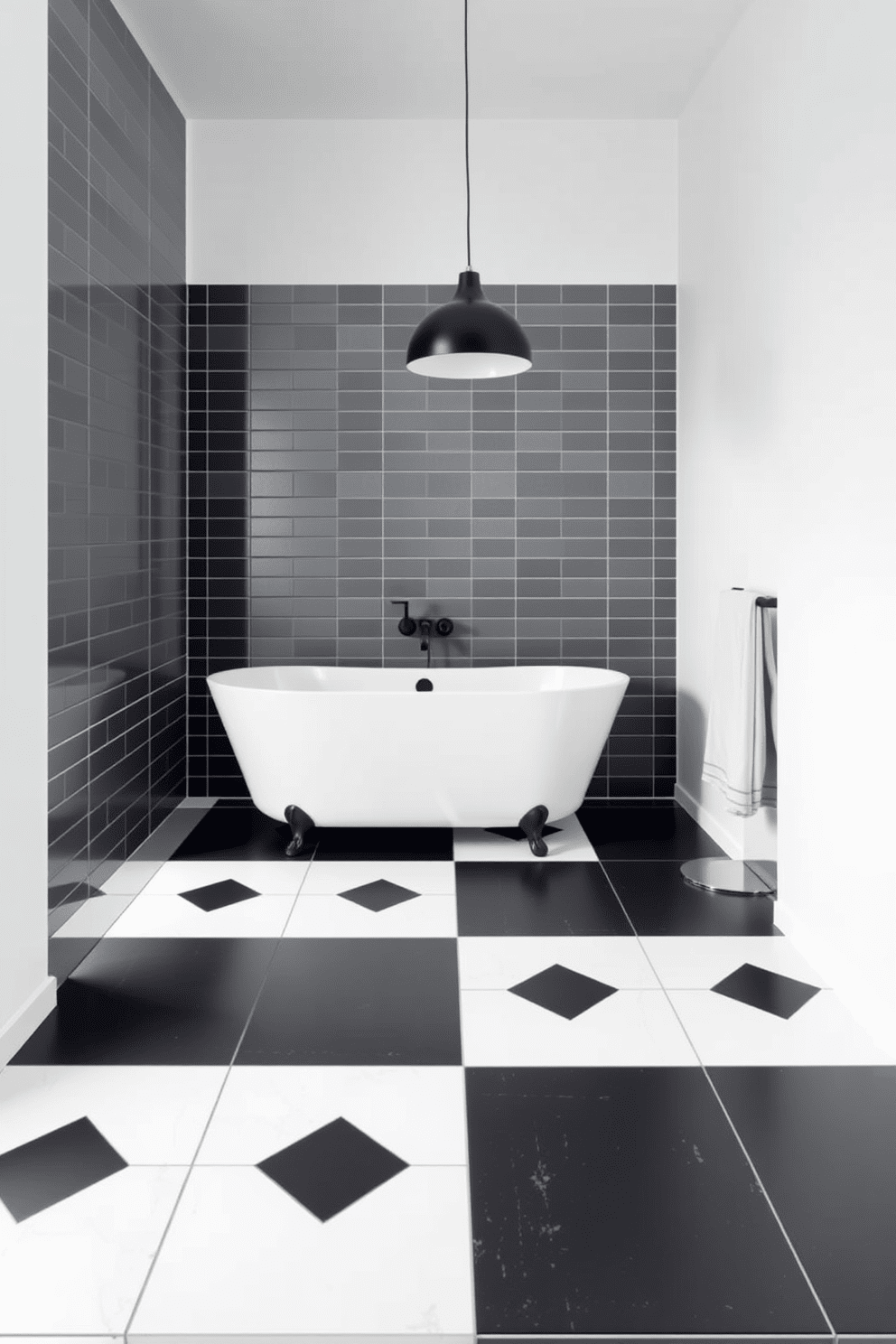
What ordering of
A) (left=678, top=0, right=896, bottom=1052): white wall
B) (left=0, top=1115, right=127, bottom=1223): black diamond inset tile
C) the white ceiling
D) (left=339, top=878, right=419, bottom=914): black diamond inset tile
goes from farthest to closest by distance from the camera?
the white ceiling < (left=339, top=878, right=419, bottom=914): black diamond inset tile < (left=678, top=0, right=896, bottom=1052): white wall < (left=0, top=1115, right=127, bottom=1223): black diamond inset tile

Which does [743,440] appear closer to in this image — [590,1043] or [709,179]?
[709,179]

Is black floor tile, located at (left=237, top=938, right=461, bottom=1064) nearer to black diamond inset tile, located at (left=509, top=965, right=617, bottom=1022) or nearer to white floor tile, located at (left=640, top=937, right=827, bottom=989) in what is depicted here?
black diamond inset tile, located at (left=509, top=965, right=617, bottom=1022)

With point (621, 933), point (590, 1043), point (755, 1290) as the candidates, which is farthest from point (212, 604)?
point (755, 1290)

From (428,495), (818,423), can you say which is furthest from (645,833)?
(818,423)

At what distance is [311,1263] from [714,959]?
1.55 meters

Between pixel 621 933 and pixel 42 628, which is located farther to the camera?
pixel 621 933

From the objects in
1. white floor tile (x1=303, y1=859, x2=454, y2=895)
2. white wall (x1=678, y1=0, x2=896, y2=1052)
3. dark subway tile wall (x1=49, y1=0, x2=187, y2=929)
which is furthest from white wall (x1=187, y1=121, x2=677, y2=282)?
white floor tile (x1=303, y1=859, x2=454, y2=895)

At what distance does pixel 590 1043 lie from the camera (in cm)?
238

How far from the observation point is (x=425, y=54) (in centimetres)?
406

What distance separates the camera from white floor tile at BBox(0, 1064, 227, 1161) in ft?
6.49

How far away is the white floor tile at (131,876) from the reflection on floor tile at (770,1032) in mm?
1799

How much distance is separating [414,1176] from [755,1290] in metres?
0.59

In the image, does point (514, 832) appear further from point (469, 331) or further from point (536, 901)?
point (469, 331)

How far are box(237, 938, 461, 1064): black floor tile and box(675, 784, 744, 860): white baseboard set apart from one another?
134 centimetres
